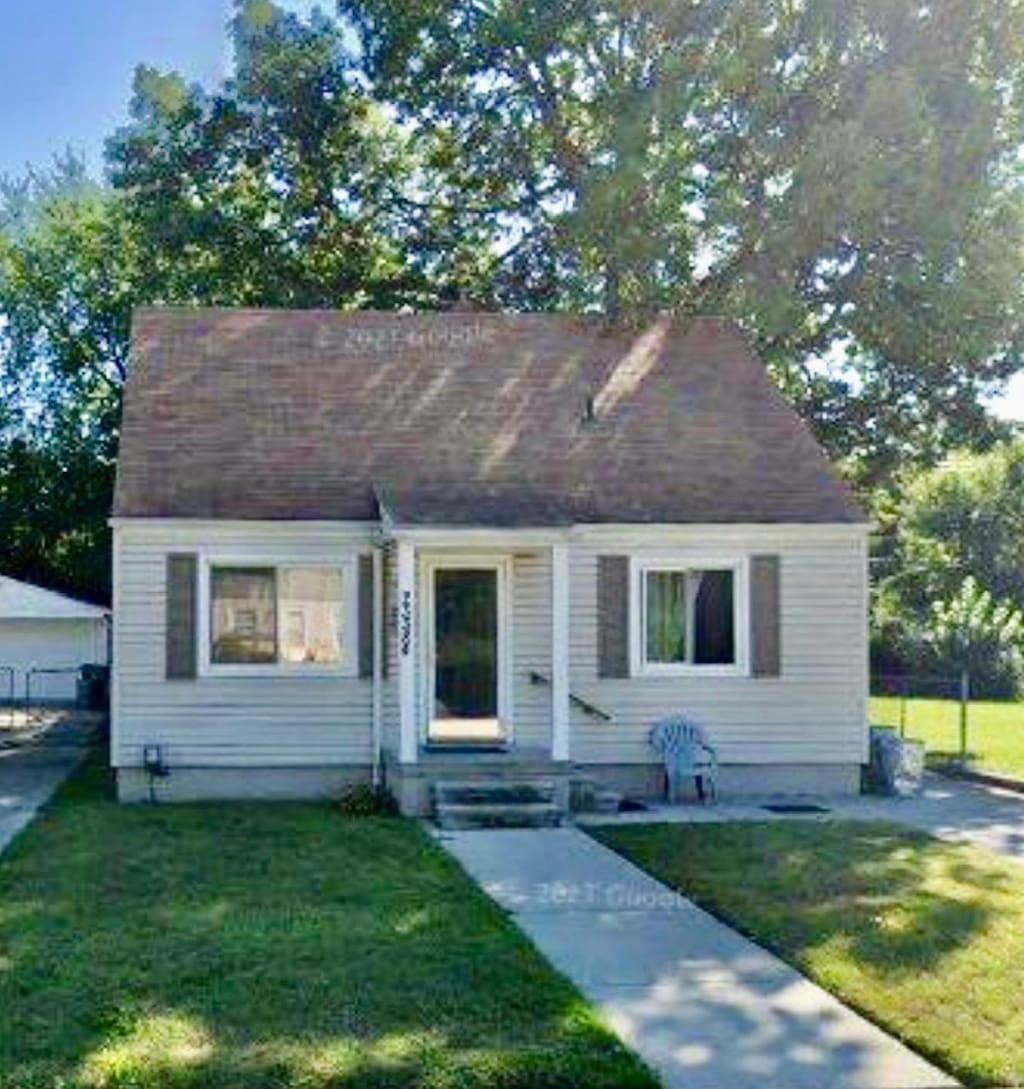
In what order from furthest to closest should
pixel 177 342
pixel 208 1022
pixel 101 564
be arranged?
pixel 101 564 < pixel 177 342 < pixel 208 1022

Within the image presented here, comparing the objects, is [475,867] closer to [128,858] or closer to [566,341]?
[128,858]

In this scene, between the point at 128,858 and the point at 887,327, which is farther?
the point at 887,327

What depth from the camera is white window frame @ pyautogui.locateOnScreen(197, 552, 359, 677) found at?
17.6 m

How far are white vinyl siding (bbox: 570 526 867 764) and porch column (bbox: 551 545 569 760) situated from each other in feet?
3.53

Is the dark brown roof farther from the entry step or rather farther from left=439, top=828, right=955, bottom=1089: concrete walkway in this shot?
left=439, top=828, right=955, bottom=1089: concrete walkway

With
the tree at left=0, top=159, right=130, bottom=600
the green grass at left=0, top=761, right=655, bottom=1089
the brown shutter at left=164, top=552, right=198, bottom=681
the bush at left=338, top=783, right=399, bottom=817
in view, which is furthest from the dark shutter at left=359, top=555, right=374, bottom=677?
the tree at left=0, top=159, right=130, bottom=600

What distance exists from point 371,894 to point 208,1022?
3.70 m

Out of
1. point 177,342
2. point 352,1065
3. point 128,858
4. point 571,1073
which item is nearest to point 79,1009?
point 352,1065

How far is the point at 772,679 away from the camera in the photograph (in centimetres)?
1836

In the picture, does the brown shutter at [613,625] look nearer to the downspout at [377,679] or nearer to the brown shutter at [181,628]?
the downspout at [377,679]

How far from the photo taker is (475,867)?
13.1m

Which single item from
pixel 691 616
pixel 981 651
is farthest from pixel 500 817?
pixel 981 651

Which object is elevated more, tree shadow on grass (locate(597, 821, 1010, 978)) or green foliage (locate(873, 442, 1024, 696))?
green foliage (locate(873, 442, 1024, 696))

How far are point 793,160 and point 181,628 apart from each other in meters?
11.3
